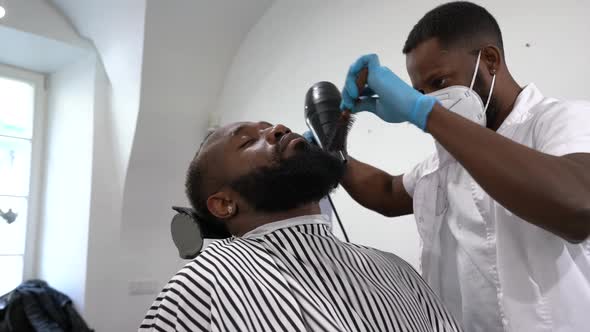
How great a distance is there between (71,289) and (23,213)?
75 centimetres

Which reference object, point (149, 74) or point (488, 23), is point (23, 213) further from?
point (488, 23)

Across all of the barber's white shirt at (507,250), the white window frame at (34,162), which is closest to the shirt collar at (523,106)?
the barber's white shirt at (507,250)

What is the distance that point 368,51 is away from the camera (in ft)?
8.26

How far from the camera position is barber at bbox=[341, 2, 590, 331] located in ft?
3.18

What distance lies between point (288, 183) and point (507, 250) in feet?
1.85

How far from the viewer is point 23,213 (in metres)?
3.54

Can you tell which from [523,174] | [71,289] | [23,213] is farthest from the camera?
[23,213]

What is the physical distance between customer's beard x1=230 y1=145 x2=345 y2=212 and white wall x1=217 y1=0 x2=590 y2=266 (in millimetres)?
1023

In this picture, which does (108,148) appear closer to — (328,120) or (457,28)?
(328,120)

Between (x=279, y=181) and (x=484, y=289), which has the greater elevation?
(x=279, y=181)

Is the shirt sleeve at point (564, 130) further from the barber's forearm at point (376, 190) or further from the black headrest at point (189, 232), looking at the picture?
the black headrest at point (189, 232)

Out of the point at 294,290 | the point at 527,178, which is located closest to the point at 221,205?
the point at 294,290

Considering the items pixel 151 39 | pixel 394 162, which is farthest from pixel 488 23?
pixel 151 39

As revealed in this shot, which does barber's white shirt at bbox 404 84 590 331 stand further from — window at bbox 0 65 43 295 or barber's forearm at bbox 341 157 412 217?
window at bbox 0 65 43 295
